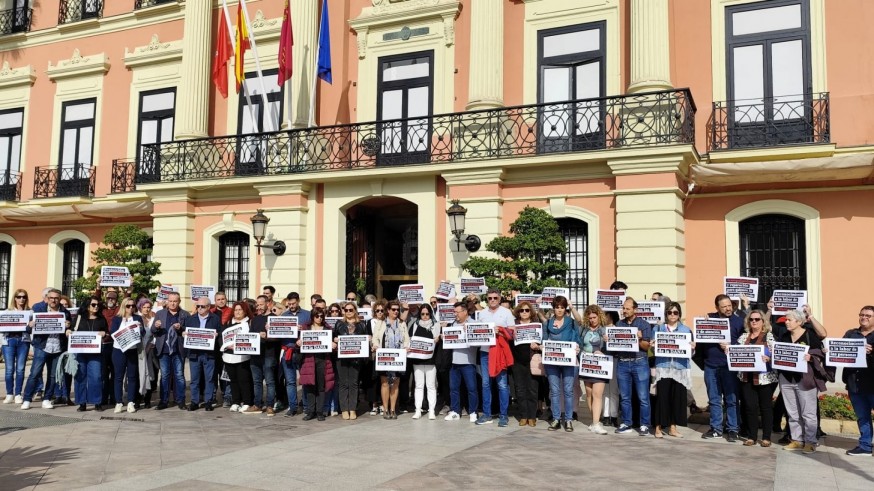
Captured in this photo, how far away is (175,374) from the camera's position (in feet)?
35.0

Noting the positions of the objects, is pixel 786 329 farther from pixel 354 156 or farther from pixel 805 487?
pixel 354 156

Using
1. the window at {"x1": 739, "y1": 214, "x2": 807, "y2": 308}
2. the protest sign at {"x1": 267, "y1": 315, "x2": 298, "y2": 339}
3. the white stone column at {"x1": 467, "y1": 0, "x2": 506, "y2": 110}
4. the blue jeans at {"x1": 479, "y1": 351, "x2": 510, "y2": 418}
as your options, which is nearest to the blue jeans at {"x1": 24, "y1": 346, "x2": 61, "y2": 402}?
the protest sign at {"x1": 267, "y1": 315, "x2": 298, "y2": 339}

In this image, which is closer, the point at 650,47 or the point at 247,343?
the point at 247,343

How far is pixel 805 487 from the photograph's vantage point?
6371 millimetres

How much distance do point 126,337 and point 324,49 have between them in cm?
820

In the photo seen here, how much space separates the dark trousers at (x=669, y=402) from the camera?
8617mm

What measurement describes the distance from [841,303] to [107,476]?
40.2 feet

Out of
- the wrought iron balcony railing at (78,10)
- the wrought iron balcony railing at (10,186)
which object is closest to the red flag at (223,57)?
the wrought iron balcony railing at (78,10)

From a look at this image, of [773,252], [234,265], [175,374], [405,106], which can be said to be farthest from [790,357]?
[234,265]

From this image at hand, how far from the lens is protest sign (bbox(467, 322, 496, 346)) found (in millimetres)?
9203

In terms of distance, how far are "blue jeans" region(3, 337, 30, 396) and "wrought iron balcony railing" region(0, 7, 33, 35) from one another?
14172 mm

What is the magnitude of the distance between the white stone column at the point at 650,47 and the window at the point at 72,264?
54.3 ft

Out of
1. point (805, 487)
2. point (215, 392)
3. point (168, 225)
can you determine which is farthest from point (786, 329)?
point (168, 225)

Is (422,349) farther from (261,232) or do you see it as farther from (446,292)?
(261,232)
